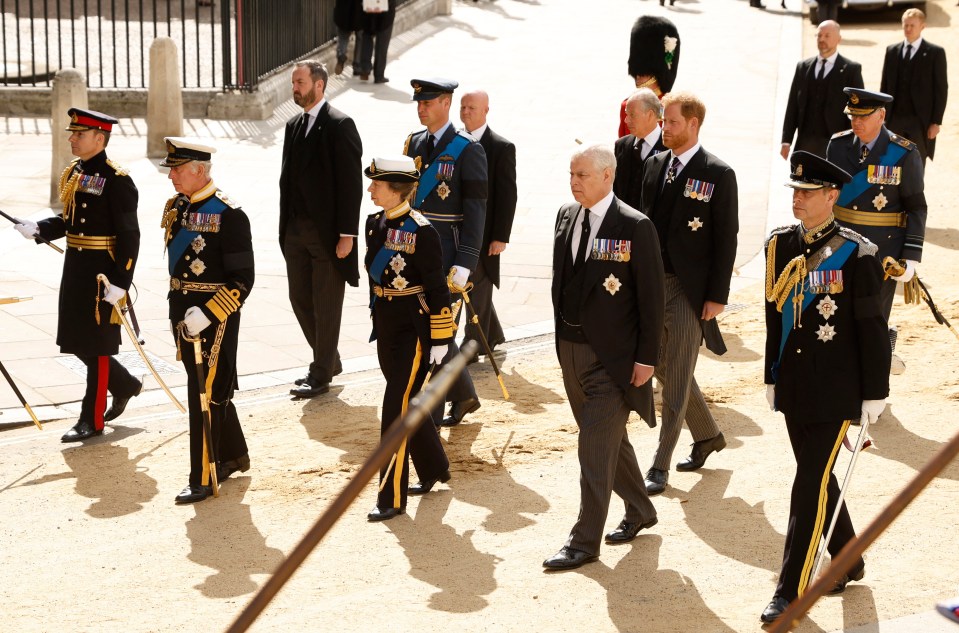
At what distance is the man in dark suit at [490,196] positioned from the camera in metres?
8.90

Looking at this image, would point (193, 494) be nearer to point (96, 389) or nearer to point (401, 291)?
point (96, 389)

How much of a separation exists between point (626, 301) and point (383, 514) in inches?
68.6

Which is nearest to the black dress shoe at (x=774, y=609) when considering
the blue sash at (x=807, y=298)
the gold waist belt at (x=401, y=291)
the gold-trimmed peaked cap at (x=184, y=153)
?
the blue sash at (x=807, y=298)

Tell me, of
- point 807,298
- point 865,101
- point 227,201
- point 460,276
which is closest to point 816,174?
point 807,298

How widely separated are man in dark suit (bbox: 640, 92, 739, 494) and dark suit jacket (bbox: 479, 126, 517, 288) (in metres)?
1.75

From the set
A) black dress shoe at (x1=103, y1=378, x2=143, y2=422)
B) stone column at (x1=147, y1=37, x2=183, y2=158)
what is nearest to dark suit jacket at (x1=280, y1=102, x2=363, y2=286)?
black dress shoe at (x1=103, y1=378, x2=143, y2=422)

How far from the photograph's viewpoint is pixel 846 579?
610 centimetres

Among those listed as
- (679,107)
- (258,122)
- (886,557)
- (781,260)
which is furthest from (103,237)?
(258,122)

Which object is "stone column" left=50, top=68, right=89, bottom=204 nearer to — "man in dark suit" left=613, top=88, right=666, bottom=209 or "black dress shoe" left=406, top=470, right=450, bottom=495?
"man in dark suit" left=613, top=88, right=666, bottom=209

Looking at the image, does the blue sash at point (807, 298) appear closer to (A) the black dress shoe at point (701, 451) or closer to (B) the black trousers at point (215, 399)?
(A) the black dress shoe at point (701, 451)

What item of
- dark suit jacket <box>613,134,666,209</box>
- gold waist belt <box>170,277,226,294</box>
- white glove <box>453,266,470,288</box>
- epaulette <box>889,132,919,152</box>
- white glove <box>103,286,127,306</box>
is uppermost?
epaulette <box>889,132,919,152</box>

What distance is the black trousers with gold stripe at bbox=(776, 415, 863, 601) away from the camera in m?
5.74

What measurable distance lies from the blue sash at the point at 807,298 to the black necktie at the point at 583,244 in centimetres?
95

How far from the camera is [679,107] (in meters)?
7.14
